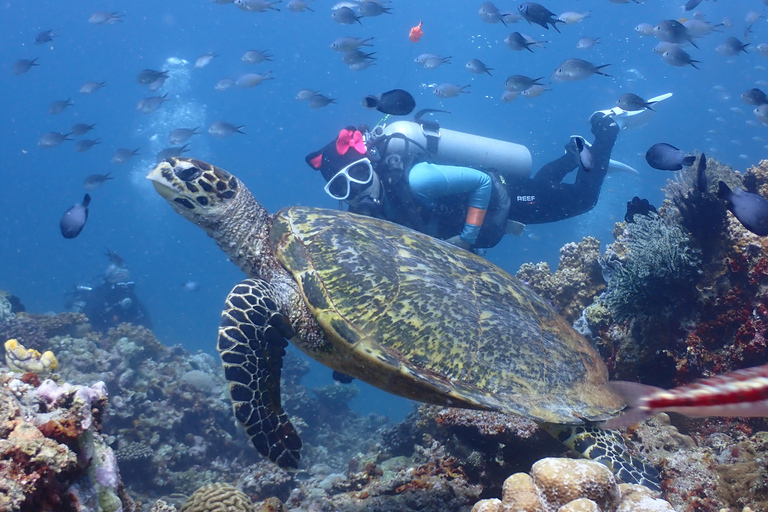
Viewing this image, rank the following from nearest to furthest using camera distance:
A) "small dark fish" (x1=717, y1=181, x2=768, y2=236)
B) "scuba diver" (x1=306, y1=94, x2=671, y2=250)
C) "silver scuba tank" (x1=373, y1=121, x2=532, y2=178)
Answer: "small dark fish" (x1=717, y1=181, x2=768, y2=236) → "scuba diver" (x1=306, y1=94, x2=671, y2=250) → "silver scuba tank" (x1=373, y1=121, x2=532, y2=178)

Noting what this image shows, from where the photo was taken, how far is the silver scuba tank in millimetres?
7060

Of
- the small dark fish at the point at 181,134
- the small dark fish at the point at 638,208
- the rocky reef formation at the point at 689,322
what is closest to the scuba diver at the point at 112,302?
the small dark fish at the point at 181,134

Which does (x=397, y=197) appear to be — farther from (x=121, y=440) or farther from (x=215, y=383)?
(x=215, y=383)

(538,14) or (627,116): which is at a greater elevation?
(538,14)

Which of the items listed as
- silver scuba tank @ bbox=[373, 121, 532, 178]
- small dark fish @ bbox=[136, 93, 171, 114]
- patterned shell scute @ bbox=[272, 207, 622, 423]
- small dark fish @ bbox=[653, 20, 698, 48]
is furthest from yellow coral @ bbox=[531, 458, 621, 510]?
small dark fish @ bbox=[136, 93, 171, 114]

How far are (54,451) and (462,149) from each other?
754cm

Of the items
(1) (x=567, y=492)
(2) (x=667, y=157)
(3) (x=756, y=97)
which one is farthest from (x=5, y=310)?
(3) (x=756, y=97)

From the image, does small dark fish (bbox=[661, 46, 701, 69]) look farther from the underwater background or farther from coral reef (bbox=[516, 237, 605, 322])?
the underwater background

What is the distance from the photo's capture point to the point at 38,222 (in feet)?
323

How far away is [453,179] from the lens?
20.3 feet

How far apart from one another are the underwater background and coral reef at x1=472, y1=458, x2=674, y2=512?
6024 cm

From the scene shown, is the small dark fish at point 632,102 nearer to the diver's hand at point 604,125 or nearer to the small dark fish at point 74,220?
the diver's hand at point 604,125

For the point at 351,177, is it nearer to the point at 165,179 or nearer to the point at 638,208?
the point at 165,179

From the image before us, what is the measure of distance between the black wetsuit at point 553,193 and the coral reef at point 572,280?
172cm
